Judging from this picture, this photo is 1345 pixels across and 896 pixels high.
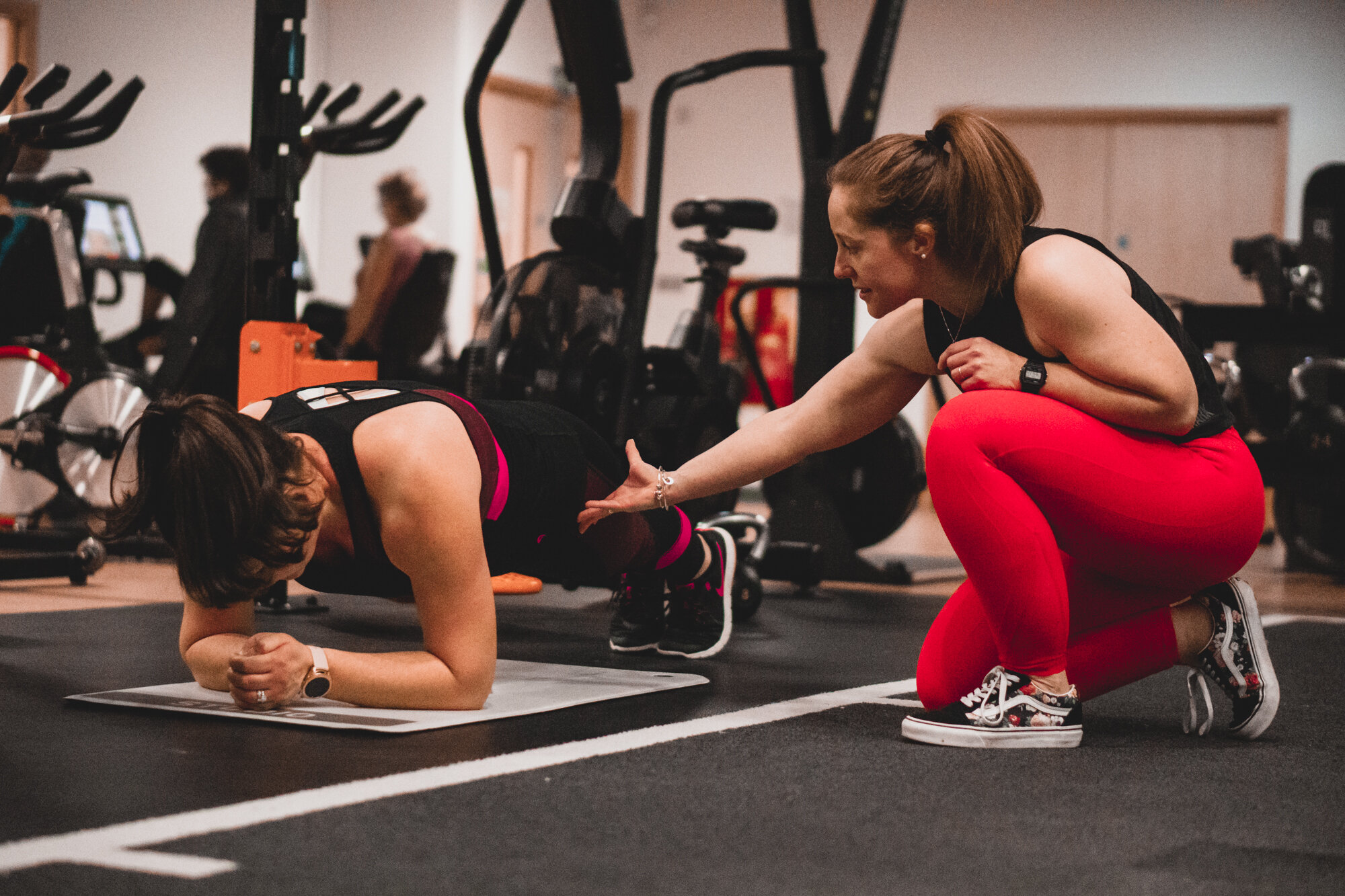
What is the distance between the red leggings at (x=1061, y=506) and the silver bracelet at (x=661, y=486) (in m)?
0.38

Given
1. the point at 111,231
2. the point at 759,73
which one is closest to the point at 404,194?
the point at 111,231

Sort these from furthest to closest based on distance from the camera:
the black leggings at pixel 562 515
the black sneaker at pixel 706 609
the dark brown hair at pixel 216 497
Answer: the black sneaker at pixel 706 609 → the black leggings at pixel 562 515 → the dark brown hair at pixel 216 497

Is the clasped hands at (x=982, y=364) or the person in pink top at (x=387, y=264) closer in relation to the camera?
the clasped hands at (x=982, y=364)

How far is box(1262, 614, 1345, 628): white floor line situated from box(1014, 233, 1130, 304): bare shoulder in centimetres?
192

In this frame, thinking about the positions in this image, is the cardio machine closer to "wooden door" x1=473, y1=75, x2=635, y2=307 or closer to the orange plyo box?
the orange plyo box

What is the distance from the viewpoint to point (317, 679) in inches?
72.1

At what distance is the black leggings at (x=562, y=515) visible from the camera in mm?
2068

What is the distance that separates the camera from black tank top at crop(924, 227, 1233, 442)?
6.03 ft

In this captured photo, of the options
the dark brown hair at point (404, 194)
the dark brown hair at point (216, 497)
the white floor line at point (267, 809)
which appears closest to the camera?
the white floor line at point (267, 809)

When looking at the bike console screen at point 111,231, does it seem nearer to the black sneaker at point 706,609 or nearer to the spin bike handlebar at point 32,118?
the spin bike handlebar at point 32,118

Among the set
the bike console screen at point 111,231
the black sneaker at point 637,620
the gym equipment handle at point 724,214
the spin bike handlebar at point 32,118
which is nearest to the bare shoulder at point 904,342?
the black sneaker at point 637,620

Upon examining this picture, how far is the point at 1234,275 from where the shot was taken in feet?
26.8

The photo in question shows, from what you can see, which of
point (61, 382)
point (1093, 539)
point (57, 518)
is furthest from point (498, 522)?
point (57, 518)

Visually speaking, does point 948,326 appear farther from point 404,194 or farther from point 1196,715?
point 404,194
